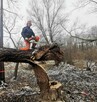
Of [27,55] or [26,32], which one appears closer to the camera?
[27,55]

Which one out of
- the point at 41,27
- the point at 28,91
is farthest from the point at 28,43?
the point at 41,27

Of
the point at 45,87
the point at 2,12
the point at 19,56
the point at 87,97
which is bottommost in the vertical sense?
the point at 87,97

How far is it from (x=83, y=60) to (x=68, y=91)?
12649 millimetres

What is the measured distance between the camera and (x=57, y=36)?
3984 centimetres

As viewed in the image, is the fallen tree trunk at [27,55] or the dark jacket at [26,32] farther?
the dark jacket at [26,32]

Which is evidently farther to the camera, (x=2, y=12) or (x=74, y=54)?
(x=74, y=54)

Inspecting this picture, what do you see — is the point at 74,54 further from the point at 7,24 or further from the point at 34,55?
the point at 34,55

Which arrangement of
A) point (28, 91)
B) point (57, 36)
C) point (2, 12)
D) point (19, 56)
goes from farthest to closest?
point (57, 36), point (2, 12), point (28, 91), point (19, 56)

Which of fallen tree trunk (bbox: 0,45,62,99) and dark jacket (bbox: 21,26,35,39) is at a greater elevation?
dark jacket (bbox: 21,26,35,39)

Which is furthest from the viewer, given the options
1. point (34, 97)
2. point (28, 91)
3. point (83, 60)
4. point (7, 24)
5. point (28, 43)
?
point (83, 60)

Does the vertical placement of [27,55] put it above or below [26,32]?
below

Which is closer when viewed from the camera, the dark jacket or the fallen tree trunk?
the fallen tree trunk

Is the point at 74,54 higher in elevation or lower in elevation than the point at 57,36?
lower

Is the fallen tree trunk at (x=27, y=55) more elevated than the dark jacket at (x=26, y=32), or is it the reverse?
the dark jacket at (x=26, y=32)
